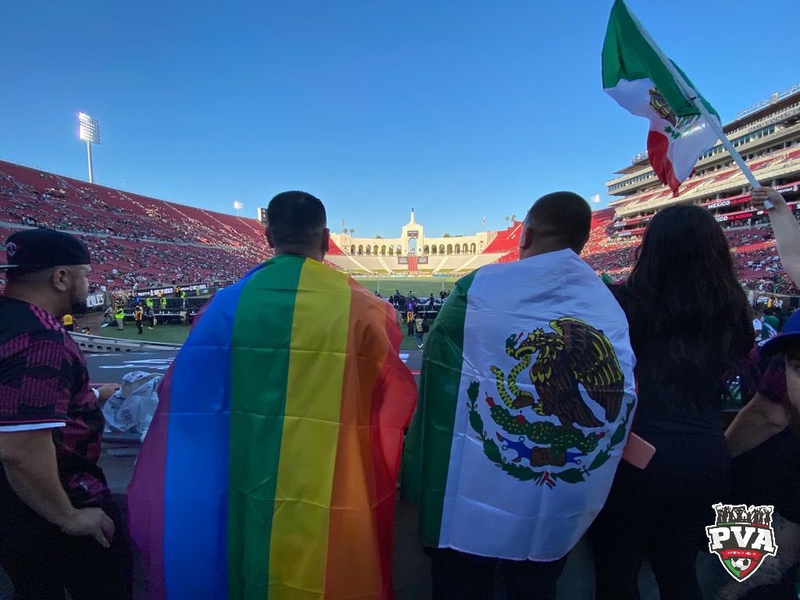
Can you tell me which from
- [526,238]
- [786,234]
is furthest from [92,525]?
[786,234]

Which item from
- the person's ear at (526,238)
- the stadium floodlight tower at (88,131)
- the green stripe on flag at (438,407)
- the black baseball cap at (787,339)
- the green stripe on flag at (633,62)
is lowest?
the green stripe on flag at (438,407)

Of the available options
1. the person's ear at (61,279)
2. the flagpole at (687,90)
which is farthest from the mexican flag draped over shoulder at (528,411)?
the flagpole at (687,90)

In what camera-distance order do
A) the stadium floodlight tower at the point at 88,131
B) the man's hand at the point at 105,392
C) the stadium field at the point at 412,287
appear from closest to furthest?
the man's hand at the point at 105,392 < the stadium field at the point at 412,287 < the stadium floodlight tower at the point at 88,131

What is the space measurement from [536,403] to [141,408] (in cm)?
169

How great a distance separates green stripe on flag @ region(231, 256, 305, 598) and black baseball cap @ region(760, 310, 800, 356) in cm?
134

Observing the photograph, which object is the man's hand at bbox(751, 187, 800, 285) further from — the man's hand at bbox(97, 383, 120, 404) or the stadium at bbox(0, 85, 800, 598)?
the stadium at bbox(0, 85, 800, 598)

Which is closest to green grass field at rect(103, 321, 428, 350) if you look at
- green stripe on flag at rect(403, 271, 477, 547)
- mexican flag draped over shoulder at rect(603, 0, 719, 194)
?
mexican flag draped over shoulder at rect(603, 0, 719, 194)

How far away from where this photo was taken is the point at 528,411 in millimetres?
1212

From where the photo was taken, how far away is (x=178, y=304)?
749 inches

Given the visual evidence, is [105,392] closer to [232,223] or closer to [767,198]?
[767,198]

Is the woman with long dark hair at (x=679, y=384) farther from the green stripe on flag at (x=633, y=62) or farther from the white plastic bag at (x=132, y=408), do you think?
the white plastic bag at (x=132, y=408)

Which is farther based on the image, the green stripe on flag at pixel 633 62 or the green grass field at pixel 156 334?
the green grass field at pixel 156 334

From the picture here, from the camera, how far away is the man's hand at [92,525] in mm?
1299

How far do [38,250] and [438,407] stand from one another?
1.36 metres
